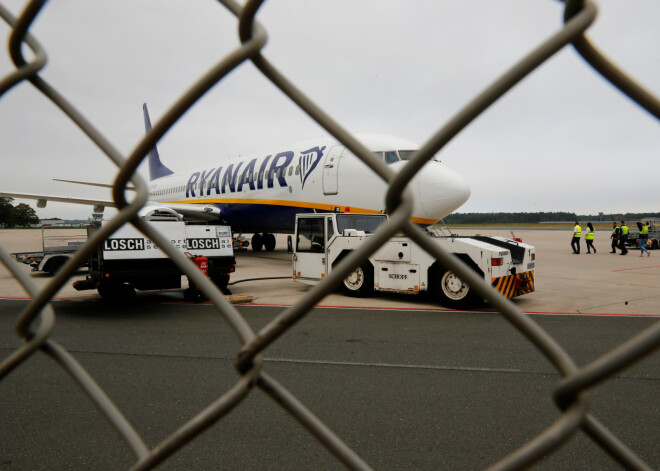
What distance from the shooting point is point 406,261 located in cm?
826

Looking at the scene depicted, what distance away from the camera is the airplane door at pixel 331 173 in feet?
41.6

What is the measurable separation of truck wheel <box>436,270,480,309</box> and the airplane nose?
9.96ft

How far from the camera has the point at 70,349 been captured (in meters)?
5.26

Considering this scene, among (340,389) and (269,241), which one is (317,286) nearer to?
(340,389)

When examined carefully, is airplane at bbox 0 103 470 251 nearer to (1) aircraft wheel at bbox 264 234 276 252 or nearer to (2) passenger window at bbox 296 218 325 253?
(2) passenger window at bbox 296 218 325 253

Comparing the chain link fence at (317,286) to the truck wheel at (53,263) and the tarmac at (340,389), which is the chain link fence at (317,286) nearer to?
the tarmac at (340,389)

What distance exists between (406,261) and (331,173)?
5116 mm

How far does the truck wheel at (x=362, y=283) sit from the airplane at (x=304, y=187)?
1.66m

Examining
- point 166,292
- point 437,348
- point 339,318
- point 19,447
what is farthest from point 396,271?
point 19,447

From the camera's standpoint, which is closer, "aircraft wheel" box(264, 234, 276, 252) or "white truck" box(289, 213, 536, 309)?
"white truck" box(289, 213, 536, 309)

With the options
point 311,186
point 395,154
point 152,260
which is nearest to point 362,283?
point 152,260

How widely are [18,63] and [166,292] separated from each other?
9798 millimetres

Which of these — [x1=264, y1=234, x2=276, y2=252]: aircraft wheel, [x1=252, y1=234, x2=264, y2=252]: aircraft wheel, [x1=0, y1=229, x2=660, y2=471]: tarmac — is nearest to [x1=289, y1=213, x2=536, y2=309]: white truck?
[x1=0, y1=229, x2=660, y2=471]: tarmac

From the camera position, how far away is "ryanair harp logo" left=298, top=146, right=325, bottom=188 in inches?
528
